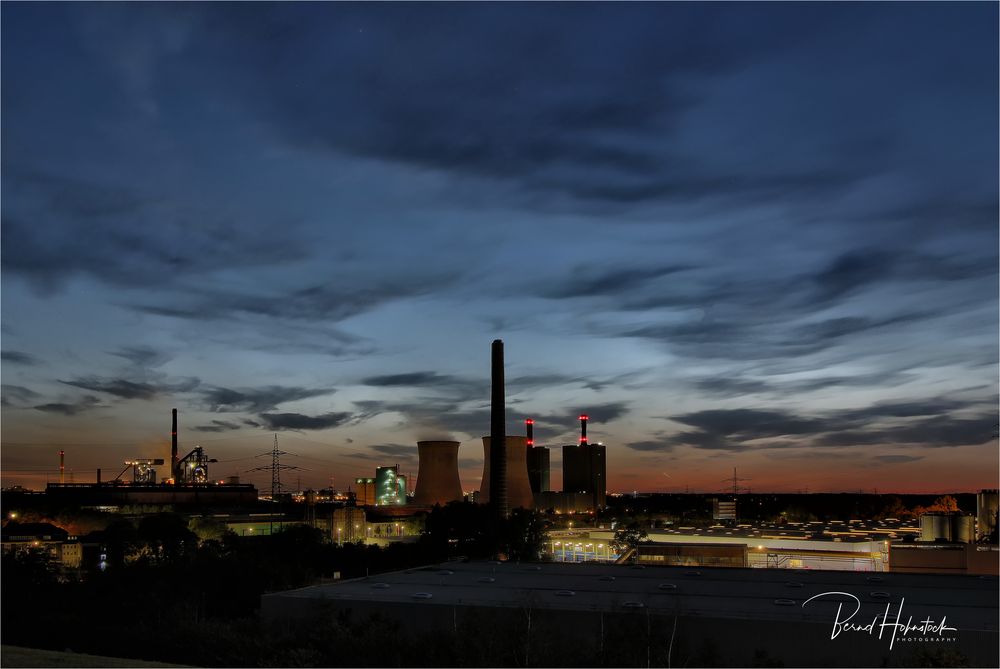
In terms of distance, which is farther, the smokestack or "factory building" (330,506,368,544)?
the smokestack

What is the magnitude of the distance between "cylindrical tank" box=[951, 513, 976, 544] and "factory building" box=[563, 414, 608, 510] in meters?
87.7

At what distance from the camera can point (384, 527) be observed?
75.1 m

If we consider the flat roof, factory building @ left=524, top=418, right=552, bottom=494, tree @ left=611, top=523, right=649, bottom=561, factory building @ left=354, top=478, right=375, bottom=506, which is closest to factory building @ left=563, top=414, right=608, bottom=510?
factory building @ left=524, top=418, right=552, bottom=494

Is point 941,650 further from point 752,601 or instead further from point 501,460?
point 501,460

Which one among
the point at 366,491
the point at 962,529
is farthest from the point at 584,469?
the point at 962,529

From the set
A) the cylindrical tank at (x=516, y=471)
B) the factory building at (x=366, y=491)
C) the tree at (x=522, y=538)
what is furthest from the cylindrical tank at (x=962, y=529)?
the factory building at (x=366, y=491)

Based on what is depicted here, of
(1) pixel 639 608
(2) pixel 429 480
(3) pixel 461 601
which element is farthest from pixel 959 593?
(2) pixel 429 480

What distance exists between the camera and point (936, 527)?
1757 inches

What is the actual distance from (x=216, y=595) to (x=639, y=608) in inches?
602

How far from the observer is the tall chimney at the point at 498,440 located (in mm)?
57000

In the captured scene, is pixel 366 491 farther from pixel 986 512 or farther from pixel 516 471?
pixel 986 512

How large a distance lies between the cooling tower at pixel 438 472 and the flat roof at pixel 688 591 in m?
44.9

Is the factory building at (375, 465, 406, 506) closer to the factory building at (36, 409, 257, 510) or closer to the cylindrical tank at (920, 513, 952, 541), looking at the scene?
the factory building at (36, 409, 257, 510)

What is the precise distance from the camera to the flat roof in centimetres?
1852
